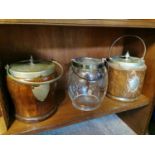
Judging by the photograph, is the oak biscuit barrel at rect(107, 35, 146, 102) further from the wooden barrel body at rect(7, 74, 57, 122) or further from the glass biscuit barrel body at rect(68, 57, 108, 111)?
the wooden barrel body at rect(7, 74, 57, 122)

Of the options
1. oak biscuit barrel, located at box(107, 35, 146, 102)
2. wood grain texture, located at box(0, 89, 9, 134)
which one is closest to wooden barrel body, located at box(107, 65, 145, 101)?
oak biscuit barrel, located at box(107, 35, 146, 102)

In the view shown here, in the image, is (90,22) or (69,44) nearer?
(90,22)

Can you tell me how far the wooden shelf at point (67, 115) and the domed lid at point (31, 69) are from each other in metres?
0.20

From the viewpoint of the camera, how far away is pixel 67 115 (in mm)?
694

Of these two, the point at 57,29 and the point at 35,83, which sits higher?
the point at 57,29

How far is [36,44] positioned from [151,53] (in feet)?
1.77

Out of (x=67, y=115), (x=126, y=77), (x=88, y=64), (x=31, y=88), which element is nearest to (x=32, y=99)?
(x=31, y=88)

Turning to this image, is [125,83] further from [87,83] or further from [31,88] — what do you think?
[31,88]

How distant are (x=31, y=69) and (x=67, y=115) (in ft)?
0.84

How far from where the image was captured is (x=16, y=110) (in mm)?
619

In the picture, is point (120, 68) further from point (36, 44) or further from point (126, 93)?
point (36, 44)
